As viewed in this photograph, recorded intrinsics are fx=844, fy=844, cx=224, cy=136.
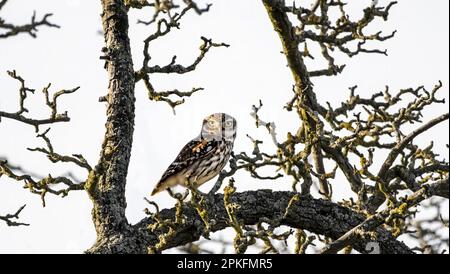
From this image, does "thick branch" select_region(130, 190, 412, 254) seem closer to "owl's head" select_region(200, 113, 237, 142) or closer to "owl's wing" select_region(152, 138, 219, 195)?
"owl's wing" select_region(152, 138, 219, 195)

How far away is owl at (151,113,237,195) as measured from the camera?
296 inches

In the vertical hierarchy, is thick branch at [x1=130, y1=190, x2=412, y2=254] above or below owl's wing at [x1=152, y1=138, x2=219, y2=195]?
below

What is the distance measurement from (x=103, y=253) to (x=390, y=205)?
192 cm

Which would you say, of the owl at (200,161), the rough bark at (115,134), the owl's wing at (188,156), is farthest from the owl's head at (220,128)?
the rough bark at (115,134)

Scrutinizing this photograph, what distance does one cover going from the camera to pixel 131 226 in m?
5.43

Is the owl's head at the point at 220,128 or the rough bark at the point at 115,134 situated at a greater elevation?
the owl's head at the point at 220,128

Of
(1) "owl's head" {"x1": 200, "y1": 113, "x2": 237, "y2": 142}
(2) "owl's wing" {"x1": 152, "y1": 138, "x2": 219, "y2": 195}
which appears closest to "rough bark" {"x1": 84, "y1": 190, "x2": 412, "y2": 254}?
(2) "owl's wing" {"x1": 152, "y1": 138, "x2": 219, "y2": 195}

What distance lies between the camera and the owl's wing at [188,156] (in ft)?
24.6

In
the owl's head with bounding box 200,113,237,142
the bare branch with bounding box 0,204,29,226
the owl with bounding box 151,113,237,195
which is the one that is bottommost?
the bare branch with bounding box 0,204,29,226

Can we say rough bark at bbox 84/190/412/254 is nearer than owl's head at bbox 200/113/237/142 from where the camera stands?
Yes

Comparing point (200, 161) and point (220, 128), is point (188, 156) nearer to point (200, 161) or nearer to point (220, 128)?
point (200, 161)

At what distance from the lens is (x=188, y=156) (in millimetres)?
7633

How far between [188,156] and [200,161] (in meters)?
0.13

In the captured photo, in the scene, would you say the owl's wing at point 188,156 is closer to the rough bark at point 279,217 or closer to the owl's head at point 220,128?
the owl's head at point 220,128
